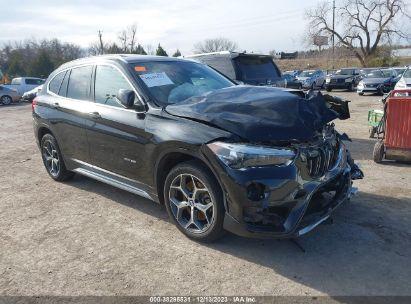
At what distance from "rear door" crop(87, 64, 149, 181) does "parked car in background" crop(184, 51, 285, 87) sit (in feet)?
13.1

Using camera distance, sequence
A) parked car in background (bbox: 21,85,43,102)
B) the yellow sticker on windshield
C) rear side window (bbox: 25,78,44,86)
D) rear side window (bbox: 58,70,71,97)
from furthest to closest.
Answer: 1. rear side window (bbox: 25,78,44,86)
2. parked car in background (bbox: 21,85,43,102)
3. rear side window (bbox: 58,70,71,97)
4. the yellow sticker on windshield

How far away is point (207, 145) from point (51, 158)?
3508 mm

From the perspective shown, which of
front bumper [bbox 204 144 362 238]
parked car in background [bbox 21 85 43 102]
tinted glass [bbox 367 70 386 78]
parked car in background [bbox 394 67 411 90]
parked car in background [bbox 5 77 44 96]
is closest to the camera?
front bumper [bbox 204 144 362 238]

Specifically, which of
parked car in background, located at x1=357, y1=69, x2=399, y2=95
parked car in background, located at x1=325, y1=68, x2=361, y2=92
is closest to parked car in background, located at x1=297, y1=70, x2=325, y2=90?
parked car in background, located at x1=325, y1=68, x2=361, y2=92

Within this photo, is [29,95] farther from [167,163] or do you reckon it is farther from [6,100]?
[167,163]

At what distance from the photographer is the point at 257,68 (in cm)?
891

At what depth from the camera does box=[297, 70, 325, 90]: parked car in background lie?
25.8 metres

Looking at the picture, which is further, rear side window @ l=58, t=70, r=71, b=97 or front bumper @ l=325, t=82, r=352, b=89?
front bumper @ l=325, t=82, r=352, b=89

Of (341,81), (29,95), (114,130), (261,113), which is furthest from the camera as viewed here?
(341,81)

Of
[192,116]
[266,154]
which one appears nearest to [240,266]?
[266,154]

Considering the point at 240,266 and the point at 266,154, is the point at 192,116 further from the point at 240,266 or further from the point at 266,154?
the point at 240,266

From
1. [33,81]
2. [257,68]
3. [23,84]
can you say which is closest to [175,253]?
[257,68]

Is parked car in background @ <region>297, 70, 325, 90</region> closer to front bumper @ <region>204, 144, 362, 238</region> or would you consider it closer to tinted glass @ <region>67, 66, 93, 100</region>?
tinted glass @ <region>67, 66, 93, 100</region>

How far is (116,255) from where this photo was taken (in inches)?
148
